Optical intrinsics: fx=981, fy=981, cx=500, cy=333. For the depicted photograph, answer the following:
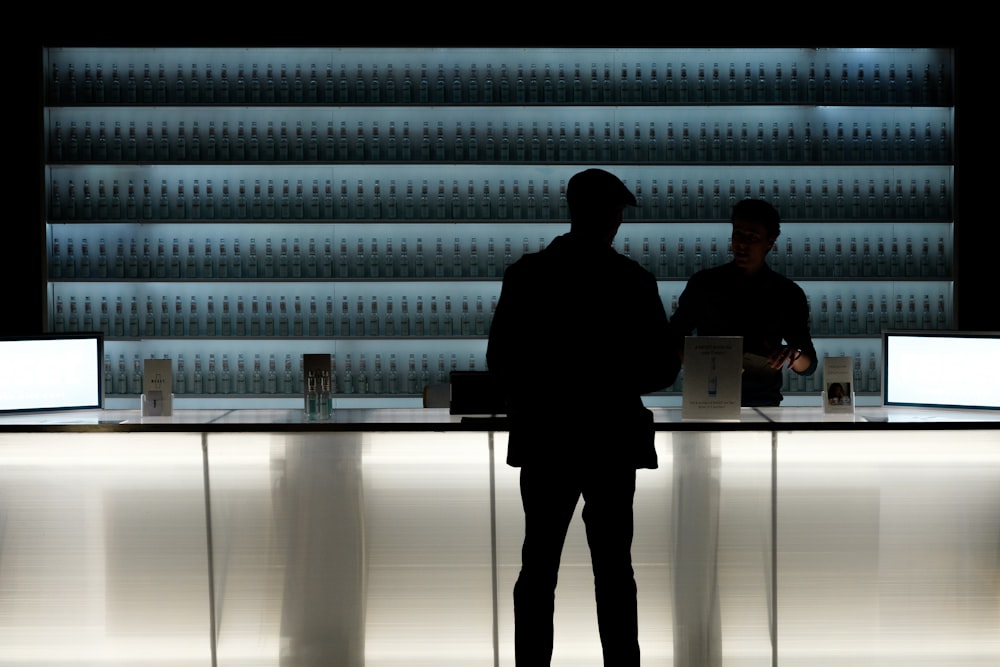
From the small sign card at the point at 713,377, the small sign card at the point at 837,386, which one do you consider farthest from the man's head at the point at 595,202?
the small sign card at the point at 837,386

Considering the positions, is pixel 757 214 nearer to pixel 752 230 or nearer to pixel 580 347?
pixel 752 230

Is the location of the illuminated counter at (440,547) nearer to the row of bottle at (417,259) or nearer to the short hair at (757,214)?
the short hair at (757,214)

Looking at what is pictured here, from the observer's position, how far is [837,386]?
3281 millimetres

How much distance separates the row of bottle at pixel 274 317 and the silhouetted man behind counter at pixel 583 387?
2.64m

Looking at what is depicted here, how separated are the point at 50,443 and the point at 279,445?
753 mm

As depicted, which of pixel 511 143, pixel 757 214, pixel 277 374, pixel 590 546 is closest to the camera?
pixel 590 546

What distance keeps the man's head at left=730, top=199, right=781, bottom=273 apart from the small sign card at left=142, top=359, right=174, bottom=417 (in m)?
2.13

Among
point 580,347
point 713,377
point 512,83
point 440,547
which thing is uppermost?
point 512,83

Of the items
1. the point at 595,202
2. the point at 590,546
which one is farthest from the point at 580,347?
the point at 590,546

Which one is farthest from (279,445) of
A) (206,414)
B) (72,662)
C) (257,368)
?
(257,368)

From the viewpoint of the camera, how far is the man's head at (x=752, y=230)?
3695 millimetres

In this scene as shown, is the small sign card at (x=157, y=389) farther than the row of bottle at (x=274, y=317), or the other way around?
the row of bottle at (x=274, y=317)

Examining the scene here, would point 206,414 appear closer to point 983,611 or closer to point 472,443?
point 472,443

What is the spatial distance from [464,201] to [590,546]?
114 inches
